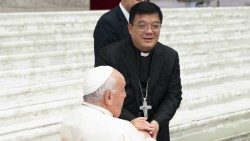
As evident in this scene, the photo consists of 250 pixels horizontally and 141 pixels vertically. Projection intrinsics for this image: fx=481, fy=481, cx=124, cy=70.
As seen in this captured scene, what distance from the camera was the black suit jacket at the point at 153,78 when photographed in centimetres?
302

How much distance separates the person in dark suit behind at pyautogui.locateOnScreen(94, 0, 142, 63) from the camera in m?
3.24

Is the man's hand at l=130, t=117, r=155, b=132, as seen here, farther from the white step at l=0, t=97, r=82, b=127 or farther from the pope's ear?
the white step at l=0, t=97, r=82, b=127

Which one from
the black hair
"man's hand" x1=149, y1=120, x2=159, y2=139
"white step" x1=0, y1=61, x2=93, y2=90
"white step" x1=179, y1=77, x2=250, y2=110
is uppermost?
the black hair

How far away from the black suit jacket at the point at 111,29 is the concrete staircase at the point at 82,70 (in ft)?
5.03

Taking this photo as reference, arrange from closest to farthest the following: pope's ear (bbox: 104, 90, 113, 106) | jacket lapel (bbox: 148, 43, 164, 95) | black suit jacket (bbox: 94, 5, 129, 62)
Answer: pope's ear (bbox: 104, 90, 113, 106) < jacket lapel (bbox: 148, 43, 164, 95) < black suit jacket (bbox: 94, 5, 129, 62)

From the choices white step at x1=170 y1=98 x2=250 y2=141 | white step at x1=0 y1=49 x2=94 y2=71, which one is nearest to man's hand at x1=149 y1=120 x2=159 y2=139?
white step at x1=170 y1=98 x2=250 y2=141

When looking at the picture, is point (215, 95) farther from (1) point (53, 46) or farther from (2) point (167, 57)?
(2) point (167, 57)

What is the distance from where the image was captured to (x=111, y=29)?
10.6 feet

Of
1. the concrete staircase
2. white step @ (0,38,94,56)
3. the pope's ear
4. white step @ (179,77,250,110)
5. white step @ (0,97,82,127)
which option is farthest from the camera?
white step @ (0,38,94,56)

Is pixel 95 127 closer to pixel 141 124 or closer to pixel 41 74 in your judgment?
pixel 141 124

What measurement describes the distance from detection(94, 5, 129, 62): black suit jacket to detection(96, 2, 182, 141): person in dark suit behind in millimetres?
178

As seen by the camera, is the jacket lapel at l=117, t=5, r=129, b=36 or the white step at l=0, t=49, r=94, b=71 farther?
the white step at l=0, t=49, r=94, b=71

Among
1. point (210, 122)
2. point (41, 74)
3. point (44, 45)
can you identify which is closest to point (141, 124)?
point (210, 122)

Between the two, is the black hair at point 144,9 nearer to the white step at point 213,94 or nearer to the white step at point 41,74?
the white step at point 213,94
